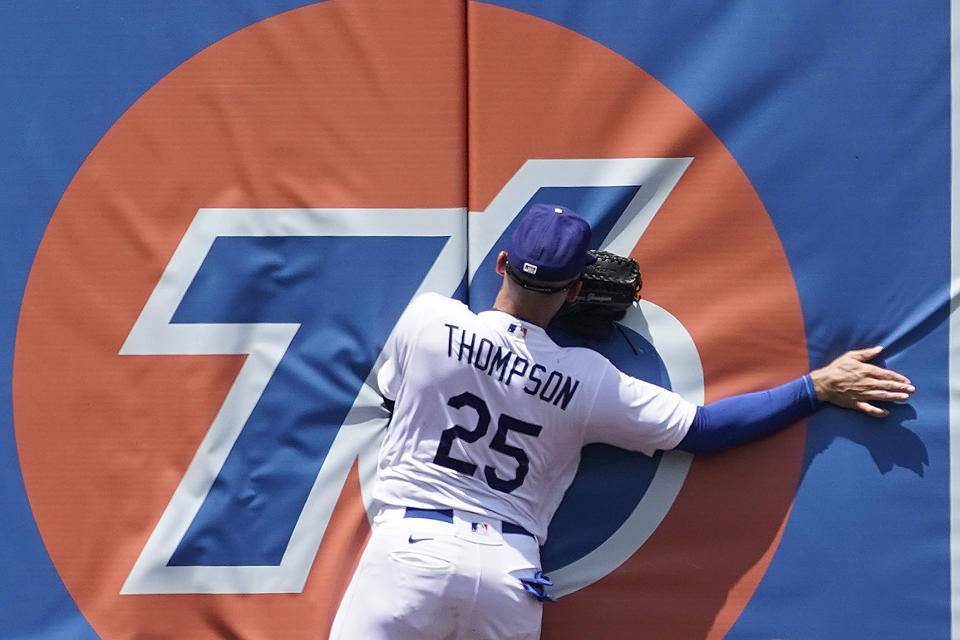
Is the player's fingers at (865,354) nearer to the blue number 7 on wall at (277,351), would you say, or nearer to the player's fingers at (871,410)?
the player's fingers at (871,410)

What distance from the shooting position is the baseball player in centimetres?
218

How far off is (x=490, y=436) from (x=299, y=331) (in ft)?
1.79

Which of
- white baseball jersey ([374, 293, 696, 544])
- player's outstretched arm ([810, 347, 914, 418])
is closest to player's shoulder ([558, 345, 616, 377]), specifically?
white baseball jersey ([374, 293, 696, 544])

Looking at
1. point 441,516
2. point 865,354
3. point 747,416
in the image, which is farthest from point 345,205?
point 865,354

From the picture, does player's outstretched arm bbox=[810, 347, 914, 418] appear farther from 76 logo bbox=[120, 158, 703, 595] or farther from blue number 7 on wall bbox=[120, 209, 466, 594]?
blue number 7 on wall bbox=[120, 209, 466, 594]

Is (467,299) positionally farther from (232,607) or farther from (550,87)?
(232,607)

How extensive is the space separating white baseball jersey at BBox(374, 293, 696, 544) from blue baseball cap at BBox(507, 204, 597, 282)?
0.45ft

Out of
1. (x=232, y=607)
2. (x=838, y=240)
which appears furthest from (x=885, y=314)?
(x=232, y=607)

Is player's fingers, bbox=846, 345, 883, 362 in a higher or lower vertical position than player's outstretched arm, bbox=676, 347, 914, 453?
higher

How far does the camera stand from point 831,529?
7.86 feet

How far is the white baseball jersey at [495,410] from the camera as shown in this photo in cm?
222

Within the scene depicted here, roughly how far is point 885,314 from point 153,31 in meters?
1.86

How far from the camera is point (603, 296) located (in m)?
2.35

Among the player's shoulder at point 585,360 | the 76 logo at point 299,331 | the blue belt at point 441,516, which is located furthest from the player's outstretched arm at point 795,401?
the blue belt at point 441,516
